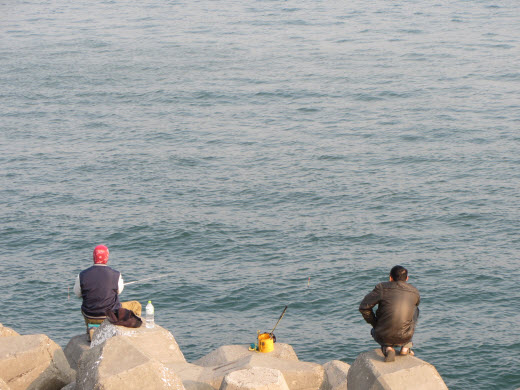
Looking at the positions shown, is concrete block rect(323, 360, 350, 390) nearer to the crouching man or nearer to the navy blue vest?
the crouching man

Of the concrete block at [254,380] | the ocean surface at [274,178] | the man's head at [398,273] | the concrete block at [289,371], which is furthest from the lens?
the ocean surface at [274,178]

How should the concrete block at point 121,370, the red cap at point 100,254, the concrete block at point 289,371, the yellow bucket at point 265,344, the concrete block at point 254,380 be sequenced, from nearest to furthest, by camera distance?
1. the concrete block at point 121,370
2. the concrete block at point 254,380
3. the red cap at point 100,254
4. the concrete block at point 289,371
5. the yellow bucket at point 265,344

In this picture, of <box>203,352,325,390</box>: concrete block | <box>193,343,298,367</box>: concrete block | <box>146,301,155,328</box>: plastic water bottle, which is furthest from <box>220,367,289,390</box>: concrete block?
<box>193,343,298,367</box>: concrete block

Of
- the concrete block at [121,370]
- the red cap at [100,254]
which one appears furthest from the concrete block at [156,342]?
the concrete block at [121,370]

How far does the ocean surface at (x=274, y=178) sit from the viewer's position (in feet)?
82.8

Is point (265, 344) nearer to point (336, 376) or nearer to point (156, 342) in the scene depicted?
point (336, 376)

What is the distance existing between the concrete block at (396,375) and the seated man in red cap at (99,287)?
3695 millimetres

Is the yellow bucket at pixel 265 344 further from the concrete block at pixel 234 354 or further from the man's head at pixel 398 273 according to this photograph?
the man's head at pixel 398 273

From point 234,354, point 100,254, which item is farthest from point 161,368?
point 234,354

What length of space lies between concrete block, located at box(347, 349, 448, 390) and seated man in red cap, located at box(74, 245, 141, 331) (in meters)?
3.70

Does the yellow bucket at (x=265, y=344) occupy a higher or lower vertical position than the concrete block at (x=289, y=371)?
lower

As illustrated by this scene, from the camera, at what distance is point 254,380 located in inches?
437

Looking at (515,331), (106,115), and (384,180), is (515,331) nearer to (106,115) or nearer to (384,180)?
(384,180)

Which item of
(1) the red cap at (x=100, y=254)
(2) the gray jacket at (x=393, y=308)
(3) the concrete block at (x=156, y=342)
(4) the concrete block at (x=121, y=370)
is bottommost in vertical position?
(3) the concrete block at (x=156, y=342)
